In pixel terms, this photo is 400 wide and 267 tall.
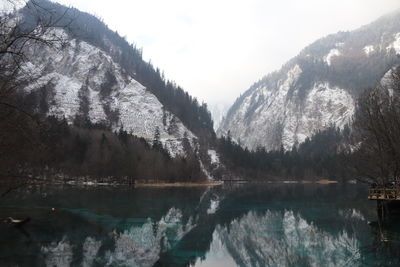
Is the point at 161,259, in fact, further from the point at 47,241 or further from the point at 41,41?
the point at 41,41

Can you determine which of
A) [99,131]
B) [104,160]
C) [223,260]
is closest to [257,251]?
[223,260]

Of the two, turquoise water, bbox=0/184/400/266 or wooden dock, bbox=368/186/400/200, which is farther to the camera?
wooden dock, bbox=368/186/400/200

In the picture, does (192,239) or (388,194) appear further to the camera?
(388,194)

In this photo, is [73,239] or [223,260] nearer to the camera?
[223,260]

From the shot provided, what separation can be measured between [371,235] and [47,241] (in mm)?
27520

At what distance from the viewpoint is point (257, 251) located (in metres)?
27.8

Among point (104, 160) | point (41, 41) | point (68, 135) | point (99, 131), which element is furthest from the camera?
point (99, 131)

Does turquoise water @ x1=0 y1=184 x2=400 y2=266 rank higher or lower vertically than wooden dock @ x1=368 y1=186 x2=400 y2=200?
lower

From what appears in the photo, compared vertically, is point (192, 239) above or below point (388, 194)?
below

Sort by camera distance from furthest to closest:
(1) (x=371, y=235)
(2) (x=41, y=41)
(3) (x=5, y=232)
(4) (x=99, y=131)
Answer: (4) (x=99, y=131) < (1) (x=371, y=235) < (3) (x=5, y=232) < (2) (x=41, y=41)

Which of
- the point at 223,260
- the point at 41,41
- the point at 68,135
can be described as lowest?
the point at 223,260

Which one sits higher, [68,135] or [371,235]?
[68,135]

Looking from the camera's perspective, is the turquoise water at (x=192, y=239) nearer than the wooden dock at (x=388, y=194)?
Yes

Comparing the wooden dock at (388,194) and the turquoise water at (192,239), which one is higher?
the wooden dock at (388,194)
